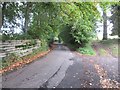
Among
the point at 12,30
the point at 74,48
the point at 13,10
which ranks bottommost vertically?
the point at 74,48

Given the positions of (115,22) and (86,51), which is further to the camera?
(115,22)

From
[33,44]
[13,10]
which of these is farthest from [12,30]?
[33,44]

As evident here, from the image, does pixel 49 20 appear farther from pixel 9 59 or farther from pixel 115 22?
pixel 115 22

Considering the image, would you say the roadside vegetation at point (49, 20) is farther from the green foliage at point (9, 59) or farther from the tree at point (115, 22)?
the tree at point (115, 22)

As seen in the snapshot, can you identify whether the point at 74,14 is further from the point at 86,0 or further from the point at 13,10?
the point at 13,10

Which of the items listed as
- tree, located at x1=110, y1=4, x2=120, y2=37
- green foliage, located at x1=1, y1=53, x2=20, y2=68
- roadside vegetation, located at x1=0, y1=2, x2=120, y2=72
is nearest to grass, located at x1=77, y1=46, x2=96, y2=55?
roadside vegetation, located at x1=0, y1=2, x2=120, y2=72

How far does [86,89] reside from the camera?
7820 millimetres

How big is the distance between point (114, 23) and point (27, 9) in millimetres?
15637

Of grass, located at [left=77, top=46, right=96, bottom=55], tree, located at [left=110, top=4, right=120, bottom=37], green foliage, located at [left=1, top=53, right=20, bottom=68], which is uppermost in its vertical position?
tree, located at [left=110, top=4, right=120, bottom=37]

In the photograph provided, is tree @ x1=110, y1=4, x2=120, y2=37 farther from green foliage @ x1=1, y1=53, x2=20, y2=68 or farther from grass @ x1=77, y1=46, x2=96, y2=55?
green foliage @ x1=1, y1=53, x2=20, y2=68

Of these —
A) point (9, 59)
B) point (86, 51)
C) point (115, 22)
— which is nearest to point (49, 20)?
point (86, 51)

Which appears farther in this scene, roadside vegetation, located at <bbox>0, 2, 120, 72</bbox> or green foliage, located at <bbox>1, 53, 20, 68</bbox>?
roadside vegetation, located at <bbox>0, 2, 120, 72</bbox>

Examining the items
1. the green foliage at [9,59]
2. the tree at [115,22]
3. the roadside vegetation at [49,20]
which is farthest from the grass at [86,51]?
the green foliage at [9,59]

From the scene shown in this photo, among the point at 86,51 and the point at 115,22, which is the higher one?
the point at 115,22
